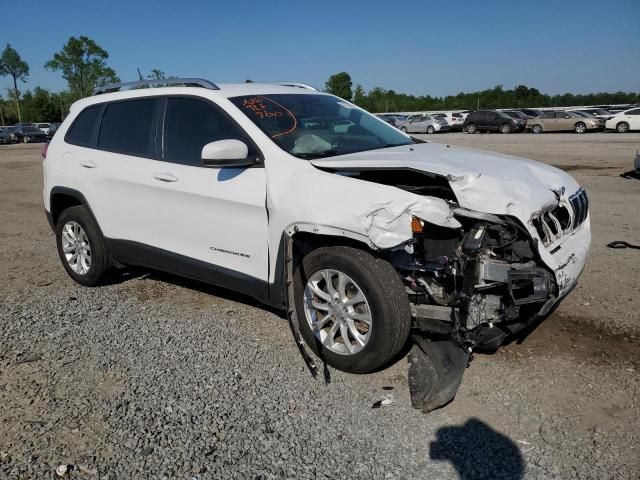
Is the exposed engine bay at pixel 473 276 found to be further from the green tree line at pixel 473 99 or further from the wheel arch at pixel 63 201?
the green tree line at pixel 473 99

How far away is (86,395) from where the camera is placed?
3559 millimetres

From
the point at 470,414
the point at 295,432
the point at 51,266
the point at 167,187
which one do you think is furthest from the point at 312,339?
the point at 51,266

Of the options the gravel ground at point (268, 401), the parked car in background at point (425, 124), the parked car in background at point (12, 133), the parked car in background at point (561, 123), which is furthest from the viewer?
the parked car in background at point (12, 133)

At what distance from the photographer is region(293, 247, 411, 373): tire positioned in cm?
342

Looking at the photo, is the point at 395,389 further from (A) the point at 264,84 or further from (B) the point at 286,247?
Result: (A) the point at 264,84

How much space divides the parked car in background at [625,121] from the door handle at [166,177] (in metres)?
32.4

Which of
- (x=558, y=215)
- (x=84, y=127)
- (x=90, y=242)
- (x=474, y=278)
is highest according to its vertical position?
(x=84, y=127)

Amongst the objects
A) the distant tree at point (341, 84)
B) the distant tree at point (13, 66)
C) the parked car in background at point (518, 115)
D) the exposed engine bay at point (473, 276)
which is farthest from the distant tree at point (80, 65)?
the exposed engine bay at point (473, 276)

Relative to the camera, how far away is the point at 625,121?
31266 millimetres

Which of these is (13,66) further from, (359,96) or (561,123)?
(561,123)

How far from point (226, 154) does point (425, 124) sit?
3900cm

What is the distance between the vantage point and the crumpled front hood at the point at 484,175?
3316 mm

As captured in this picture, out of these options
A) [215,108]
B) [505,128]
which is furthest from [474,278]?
[505,128]

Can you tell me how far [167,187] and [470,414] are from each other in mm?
2814
